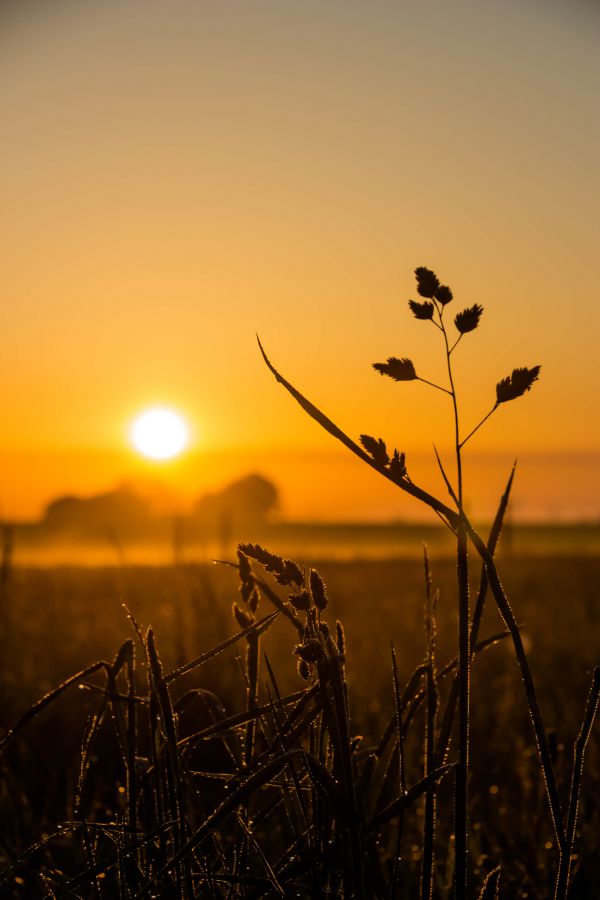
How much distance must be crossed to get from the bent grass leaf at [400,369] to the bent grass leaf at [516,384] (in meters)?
0.11

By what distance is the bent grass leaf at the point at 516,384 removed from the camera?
116 cm

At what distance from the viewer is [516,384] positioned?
46.3 inches

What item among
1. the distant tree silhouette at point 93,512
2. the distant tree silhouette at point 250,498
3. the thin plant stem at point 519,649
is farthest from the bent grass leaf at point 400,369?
the distant tree silhouette at point 93,512

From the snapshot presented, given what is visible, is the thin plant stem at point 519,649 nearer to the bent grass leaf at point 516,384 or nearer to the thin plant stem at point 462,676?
the thin plant stem at point 462,676

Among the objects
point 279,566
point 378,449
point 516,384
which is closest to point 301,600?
point 279,566

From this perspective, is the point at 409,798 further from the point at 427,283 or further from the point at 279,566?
the point at 427,283

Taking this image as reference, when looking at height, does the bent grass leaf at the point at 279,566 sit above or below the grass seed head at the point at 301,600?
above

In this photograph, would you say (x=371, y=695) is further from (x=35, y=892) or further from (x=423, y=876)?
(x=423, y=876)

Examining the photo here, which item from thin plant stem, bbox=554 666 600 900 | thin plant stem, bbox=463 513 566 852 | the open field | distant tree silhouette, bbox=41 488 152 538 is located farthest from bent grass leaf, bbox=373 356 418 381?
distant tree silhouette, bbox=41 488 152 538

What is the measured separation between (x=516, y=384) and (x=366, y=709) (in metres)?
3.75

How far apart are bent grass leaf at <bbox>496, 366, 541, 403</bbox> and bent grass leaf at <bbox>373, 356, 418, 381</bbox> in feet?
0.36

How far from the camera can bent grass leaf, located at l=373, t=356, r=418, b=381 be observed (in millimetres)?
1188

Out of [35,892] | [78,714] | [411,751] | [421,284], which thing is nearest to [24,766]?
[78,714]

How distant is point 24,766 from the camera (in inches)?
139
